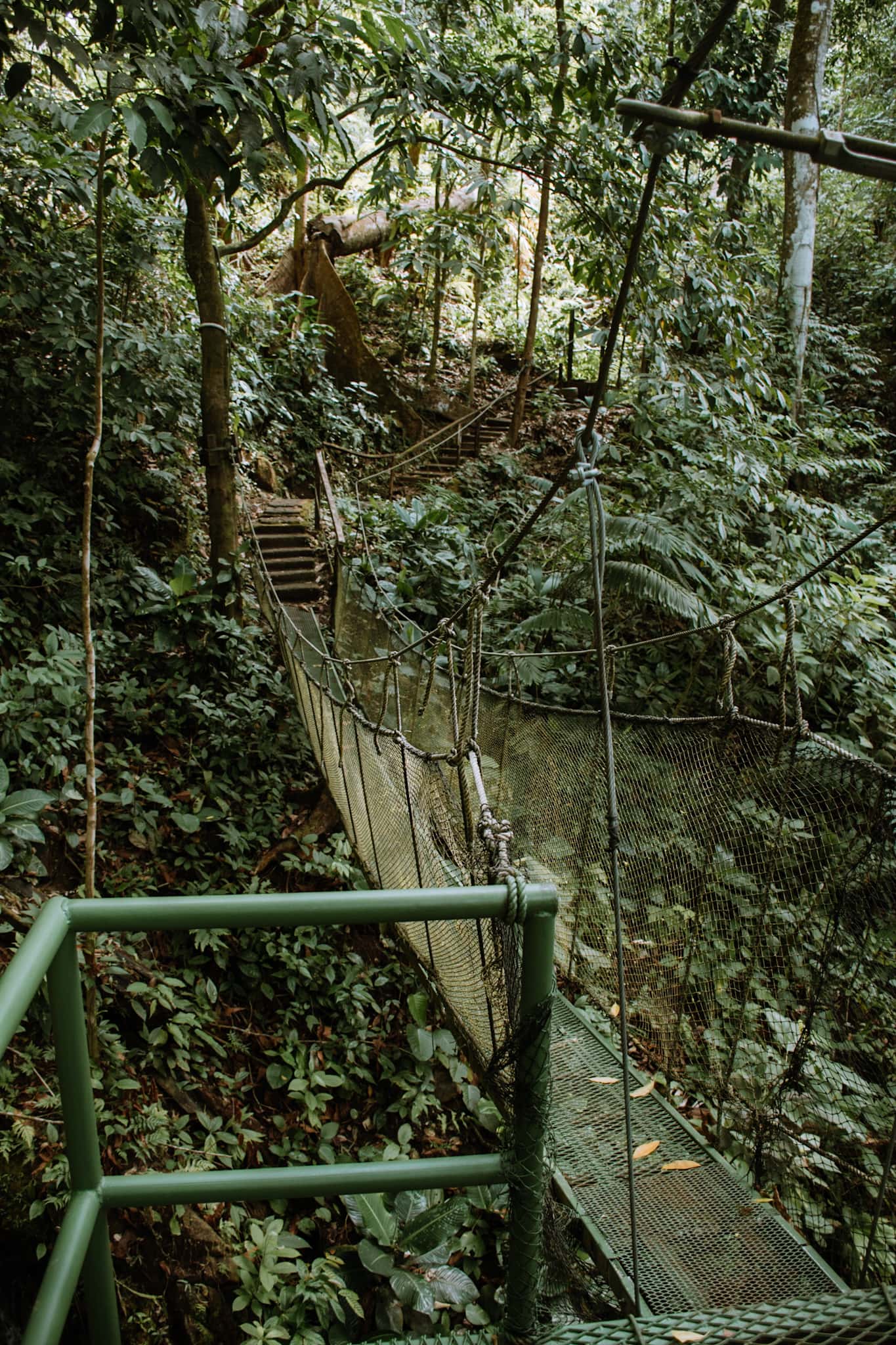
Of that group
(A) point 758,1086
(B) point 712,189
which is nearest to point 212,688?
(A) point 758,1086

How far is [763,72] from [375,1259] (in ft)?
23.9

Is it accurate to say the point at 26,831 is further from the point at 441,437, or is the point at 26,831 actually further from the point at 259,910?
the point at 441,437

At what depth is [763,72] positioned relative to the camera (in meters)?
5.83

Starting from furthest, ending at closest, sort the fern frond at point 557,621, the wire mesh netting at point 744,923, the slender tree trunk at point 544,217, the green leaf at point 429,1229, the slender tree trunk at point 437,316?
the slender tree trunk at point 437,316, the fern frond at point 557,621, the slender tree trunk at point 544,217, the green leaf at point 429,1229, the wire mesh netting at point 744,923

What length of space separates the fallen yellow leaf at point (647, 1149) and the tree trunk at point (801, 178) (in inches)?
185

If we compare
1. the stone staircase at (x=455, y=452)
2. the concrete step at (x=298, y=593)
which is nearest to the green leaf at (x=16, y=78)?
the concrete step at (x=298, y=593)

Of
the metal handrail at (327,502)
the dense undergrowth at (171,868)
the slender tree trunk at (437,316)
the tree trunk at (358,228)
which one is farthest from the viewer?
the tree trunk at (358,228)

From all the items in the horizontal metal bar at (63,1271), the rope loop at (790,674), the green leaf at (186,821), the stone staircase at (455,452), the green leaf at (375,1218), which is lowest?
the green leaf at (375,1218)

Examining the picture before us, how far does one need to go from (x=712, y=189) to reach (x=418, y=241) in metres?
2.84

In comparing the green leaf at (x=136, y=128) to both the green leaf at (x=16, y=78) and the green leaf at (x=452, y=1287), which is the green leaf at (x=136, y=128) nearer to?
the green leaf at (x=16, y=78)

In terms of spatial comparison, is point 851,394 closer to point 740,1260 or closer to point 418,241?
point 418,241

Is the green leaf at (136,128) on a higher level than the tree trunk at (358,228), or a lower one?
lower

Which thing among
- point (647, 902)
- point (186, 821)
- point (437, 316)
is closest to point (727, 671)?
point (647, 902)

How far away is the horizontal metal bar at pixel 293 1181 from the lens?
0.57 metres
